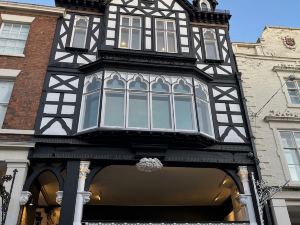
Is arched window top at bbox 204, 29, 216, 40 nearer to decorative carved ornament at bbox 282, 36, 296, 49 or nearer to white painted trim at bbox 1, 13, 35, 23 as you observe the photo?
decorative carved ornament at bbox 282, 36, 296, 49

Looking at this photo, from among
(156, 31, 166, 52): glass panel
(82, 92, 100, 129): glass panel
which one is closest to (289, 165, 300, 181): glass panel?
(156, 31, 166, 52): glass panel

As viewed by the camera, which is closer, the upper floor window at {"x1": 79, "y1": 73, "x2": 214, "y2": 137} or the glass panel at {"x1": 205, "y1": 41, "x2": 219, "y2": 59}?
the upper floor window at {"x1": 79, "y1": 73, "x2": 214, "y2": 137}

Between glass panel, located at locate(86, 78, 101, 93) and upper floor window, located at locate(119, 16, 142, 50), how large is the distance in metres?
2.14

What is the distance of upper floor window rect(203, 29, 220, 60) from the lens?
16016 mm

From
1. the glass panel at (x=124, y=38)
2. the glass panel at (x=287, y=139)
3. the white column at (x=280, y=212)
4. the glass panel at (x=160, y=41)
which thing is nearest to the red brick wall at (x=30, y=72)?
the glass panel at (x=124, y=38)

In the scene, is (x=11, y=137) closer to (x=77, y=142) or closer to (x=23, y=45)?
(x=77, y=142)

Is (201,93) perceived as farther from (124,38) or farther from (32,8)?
(32,8)

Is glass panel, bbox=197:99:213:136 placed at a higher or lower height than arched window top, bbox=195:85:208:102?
lower

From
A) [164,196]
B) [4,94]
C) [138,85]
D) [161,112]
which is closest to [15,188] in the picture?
[4,94]

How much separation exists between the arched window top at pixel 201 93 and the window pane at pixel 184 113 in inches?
21.3

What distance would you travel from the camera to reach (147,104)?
43.7ft

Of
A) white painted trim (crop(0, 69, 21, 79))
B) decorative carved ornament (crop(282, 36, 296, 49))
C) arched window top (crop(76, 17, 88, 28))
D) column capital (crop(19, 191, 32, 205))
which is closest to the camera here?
column capital (crop(19, 191, 32, 205))

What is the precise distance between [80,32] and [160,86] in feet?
14.8

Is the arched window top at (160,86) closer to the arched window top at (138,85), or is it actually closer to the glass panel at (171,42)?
the arched window top at (138,85)
